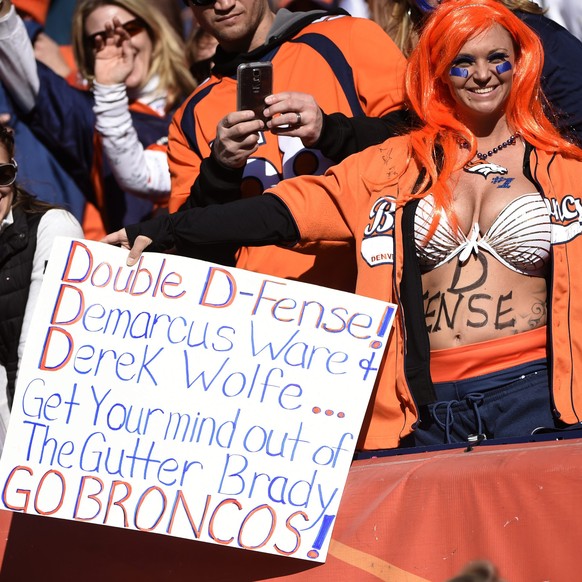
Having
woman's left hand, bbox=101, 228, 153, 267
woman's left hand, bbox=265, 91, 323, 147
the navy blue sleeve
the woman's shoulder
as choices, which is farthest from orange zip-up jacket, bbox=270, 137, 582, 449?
the navy blue sleeve

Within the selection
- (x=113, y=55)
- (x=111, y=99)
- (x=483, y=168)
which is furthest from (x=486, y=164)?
(x=113, y=55)

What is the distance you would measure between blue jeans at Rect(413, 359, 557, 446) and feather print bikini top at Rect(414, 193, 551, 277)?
0.30m

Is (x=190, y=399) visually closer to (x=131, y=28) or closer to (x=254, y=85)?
(x=254, y=85)

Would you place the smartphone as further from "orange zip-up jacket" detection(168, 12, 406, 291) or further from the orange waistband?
the orange waistband

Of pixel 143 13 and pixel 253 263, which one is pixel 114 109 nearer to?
pixel 143 13

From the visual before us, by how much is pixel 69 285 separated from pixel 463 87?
130 centimetres

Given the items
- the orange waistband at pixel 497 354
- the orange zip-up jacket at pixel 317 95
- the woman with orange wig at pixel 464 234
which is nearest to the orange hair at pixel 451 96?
the woman with orange wig at pixel 464 234

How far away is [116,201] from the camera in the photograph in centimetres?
576

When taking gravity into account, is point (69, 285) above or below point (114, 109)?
→ below

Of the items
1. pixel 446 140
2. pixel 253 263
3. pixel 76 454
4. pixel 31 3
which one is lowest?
pixel 76 454

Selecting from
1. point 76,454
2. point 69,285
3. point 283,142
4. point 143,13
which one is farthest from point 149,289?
point 143,13

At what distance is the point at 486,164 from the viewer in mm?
3770

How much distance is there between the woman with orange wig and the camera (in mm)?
3592

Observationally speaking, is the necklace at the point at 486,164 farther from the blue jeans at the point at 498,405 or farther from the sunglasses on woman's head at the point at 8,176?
the sunglasses on woman's head at the point at 8,176
